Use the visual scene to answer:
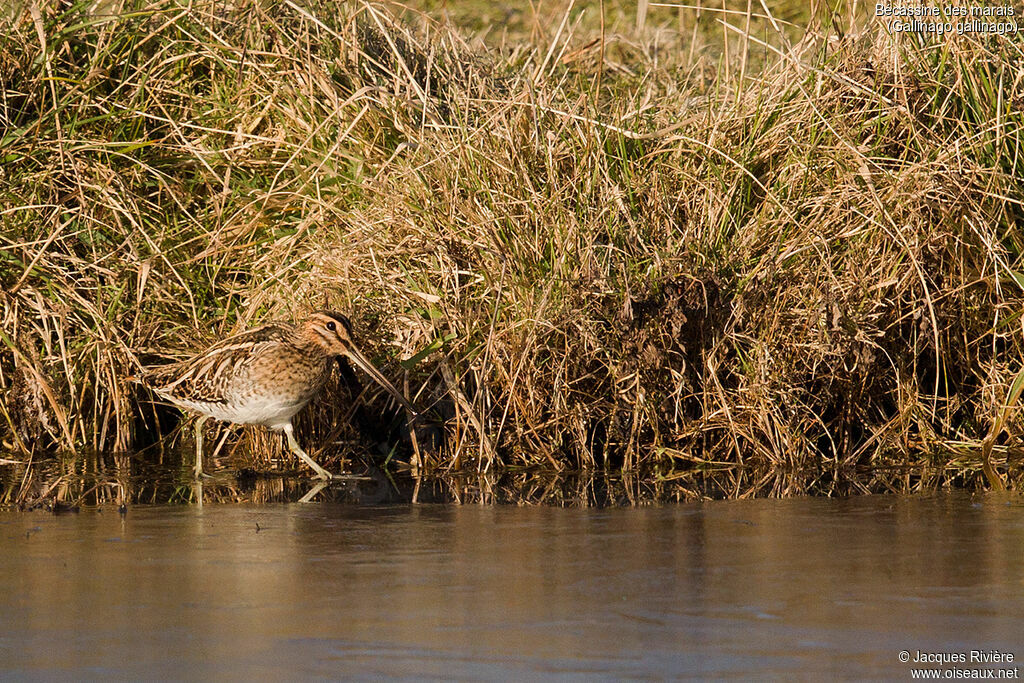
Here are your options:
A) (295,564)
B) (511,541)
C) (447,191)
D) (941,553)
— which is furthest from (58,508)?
(941,553)

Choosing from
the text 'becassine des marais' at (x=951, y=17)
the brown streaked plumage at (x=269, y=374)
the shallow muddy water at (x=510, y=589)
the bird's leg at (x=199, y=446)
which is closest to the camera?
the shallow muddy water at (x=510, y=589)

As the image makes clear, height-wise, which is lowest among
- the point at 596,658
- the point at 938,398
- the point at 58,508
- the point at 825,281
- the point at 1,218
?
the point at 596,658

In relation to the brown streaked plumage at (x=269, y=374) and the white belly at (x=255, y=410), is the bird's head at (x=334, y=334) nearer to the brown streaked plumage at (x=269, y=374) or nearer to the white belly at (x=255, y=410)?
the brown streaked plumage at (x=269, y=374)

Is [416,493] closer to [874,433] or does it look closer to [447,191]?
[447,191]

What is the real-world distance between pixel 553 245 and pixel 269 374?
4.56ft

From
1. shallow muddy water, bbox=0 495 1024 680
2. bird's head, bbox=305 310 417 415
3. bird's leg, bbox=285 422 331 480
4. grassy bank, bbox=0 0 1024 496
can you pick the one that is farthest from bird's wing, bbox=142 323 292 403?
shallow muddy water, bbox=0 495 1024 680

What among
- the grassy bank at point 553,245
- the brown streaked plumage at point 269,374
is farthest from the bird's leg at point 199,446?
the grassy bank at point 553,245

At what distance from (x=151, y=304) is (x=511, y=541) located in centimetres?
270

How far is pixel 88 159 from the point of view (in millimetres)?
6938

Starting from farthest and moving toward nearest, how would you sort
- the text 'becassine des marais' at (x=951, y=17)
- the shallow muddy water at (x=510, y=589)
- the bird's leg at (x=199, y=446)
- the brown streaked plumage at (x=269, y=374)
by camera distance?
the text 'becassine des marais' at (x=951, y=17) → the bird's leg at (x=199, y=446) → the brown streaked plumage at (x=269, y=374) → the shallow muddy water at (x=510, y=589)

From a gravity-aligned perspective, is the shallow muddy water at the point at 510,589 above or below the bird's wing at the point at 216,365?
below

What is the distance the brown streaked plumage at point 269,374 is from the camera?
5781mm

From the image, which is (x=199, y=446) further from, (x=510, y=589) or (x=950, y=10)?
(x=950, y=10)

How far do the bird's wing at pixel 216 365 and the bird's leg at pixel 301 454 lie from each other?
328mm
